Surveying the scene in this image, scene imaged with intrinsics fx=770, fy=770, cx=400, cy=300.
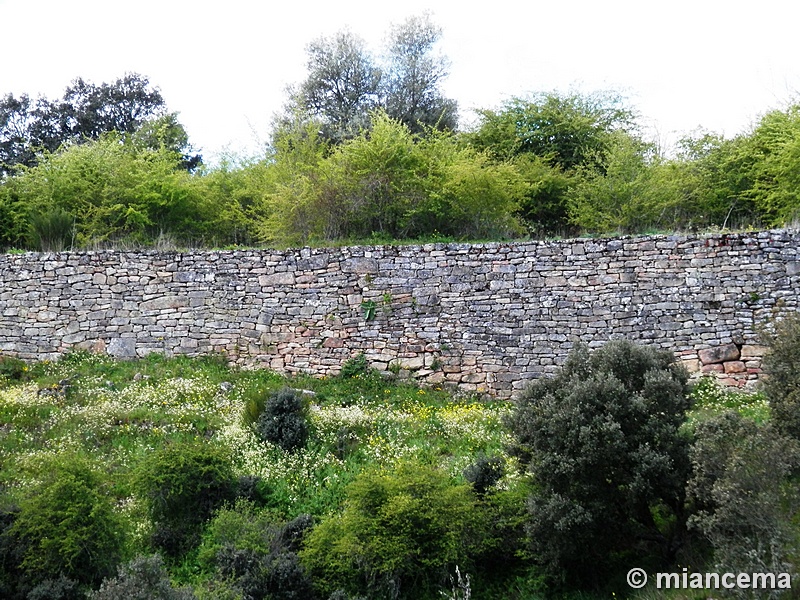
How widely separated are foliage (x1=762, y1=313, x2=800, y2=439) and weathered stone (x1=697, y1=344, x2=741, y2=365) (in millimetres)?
4852

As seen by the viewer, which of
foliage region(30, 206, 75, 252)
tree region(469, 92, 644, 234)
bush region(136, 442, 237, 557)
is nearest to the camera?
bush region(136, 442, 237, 557)

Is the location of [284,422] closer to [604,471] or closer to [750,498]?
[604,471]

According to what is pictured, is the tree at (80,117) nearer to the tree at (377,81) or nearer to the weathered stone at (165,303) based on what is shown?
the tree at (377,81)

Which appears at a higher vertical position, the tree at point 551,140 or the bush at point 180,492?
the tree at point 551,140

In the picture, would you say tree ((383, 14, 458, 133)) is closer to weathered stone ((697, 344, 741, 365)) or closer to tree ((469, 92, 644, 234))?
tree ((469, 92, 644, 234))

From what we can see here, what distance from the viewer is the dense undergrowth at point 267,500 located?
8812 mm

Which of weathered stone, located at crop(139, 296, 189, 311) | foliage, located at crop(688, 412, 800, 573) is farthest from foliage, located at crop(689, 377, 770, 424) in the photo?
weathered stone, located at crop(139, 296, 189, 311)

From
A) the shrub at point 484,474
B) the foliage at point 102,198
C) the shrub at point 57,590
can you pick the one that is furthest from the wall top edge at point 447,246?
the shrub at point 57,590

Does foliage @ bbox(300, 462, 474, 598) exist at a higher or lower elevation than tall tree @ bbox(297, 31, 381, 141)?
lower

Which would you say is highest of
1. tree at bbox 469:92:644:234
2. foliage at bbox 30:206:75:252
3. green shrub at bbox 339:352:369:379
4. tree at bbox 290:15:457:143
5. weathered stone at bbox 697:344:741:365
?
tree at bbox 290:15:457:143

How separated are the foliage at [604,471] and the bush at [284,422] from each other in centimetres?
427

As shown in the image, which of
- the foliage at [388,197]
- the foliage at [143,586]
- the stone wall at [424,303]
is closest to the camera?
the foliage at [143,586]

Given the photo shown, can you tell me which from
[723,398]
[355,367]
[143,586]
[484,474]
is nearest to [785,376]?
[484,474]

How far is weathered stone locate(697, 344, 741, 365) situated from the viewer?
14.5 m
